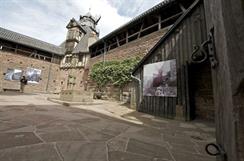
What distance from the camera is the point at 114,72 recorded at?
11734mm

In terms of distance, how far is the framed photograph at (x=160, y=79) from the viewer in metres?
5.68

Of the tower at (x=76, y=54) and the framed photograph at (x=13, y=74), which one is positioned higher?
the tower at (x=76, y=54)

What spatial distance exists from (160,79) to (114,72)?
19.8ft

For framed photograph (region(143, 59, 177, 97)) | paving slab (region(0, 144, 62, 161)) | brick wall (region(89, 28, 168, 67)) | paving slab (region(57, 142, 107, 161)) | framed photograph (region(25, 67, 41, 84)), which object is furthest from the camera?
framed photograph (region(25, 67, 41, 84))

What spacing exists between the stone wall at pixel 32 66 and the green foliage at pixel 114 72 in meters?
9.92

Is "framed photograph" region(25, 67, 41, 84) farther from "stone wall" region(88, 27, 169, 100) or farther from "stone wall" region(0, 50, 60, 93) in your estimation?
"stone wall" region(88, 27, 169, 100)

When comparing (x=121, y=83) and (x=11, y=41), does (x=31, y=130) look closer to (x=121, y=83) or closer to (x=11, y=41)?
(x=121, y=83)

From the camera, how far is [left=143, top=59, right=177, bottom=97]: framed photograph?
224 inches

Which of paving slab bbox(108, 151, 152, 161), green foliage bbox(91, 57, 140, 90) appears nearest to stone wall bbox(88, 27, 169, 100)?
green foliage bbox(91, 57, 140, 90)

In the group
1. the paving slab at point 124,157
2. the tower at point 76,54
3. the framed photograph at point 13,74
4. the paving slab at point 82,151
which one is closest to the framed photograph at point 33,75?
the framed photograph at point 13,74

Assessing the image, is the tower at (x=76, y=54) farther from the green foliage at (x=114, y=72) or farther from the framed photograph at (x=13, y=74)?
the framed photograph at (x=13, y=74)

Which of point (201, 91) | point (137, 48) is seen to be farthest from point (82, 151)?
point (137, 48)

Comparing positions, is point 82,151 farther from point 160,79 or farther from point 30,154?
point 160,79

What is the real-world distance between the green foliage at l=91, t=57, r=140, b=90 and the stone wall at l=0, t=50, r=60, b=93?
992cm
